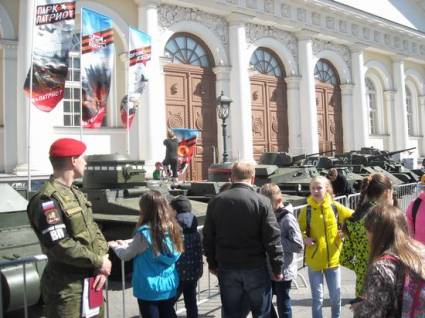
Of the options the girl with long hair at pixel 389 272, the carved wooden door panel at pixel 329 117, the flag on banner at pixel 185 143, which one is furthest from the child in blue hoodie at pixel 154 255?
the carved wooden door panel at pixel 329 117

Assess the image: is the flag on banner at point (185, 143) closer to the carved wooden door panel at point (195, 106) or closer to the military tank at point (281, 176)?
the carved wooden door panel at point (195, 106)

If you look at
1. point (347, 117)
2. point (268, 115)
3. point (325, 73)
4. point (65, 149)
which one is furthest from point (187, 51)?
point (65, 149)

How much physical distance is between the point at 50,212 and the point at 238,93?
17.5 m

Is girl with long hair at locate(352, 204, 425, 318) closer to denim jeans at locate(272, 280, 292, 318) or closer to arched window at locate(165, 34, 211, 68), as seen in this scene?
denim jeans at locate(272, 280, 292, 318)

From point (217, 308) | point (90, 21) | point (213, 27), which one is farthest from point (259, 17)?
point (217, 308)

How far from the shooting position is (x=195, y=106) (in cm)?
2011

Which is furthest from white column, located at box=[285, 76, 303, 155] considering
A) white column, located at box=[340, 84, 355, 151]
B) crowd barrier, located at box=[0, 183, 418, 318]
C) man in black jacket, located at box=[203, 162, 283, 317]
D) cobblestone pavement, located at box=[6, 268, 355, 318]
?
man in black jacket, located at box=[203, 162, 283, 317]

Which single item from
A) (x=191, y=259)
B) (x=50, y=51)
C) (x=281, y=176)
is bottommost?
(x=191, y=259)

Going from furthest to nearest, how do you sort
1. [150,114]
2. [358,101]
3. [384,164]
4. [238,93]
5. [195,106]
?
[358,101], [238,93], [195,106], [384,164], [150,114]

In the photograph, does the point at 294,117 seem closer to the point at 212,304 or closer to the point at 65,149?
the point at 212,304

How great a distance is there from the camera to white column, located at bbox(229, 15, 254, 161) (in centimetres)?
2016

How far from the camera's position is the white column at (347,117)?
26.3 m

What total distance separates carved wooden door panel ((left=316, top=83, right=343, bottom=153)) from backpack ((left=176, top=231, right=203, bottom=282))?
20825 millimetres

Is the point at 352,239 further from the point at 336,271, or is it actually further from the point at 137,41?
the point at 137,41
